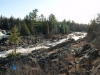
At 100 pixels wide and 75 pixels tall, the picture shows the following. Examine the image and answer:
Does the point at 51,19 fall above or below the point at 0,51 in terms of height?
above

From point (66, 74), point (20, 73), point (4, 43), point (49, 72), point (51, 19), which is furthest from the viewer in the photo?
point (51, 19)

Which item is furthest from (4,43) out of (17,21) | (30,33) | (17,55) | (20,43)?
(17,21)

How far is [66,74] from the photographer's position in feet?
46.6

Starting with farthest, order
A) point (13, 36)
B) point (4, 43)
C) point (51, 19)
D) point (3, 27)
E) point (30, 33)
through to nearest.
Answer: point (3, 27)
point (51, 19)
point (30, 33)
point (4, 43)
point (13, 36)

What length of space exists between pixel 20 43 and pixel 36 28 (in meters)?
15.7

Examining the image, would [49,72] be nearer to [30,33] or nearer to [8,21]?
[30,33]

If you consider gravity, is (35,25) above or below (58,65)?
above

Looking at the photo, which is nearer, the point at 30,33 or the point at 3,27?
the point at 30,33

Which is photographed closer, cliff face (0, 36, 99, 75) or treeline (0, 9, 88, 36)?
cliff face (0, 36, 99, 75)

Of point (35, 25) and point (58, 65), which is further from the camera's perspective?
point (35, 25)

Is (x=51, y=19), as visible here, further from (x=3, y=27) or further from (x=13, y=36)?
(x=13, y=36)

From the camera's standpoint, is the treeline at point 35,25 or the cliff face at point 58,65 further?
the treeline at point 35,25

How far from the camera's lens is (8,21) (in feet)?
263

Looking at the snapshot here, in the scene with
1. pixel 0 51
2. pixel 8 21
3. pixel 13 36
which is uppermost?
pixel 8 21
